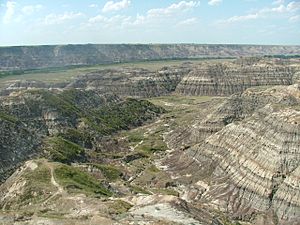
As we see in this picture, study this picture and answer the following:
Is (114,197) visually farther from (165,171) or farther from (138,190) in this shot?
(165,171)

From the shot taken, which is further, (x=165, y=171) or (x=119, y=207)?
(x=165, y=171)

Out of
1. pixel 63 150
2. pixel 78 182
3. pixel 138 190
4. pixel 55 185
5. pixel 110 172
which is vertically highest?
pixel 55 185

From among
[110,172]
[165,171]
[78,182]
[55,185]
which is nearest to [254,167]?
[165,171]

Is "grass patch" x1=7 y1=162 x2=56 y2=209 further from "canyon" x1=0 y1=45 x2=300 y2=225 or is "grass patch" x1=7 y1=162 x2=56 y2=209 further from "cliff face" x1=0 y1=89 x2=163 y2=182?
"cliff face" x1=0 y1=89 x2=163 y2=182

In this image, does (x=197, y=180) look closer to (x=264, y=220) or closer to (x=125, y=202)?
(x=264, y=220)

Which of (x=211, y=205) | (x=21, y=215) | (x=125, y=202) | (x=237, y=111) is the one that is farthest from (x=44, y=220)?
(x=237, y=111)

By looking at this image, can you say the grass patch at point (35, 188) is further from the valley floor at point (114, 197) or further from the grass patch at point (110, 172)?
the grass patch at point (110, 172)
